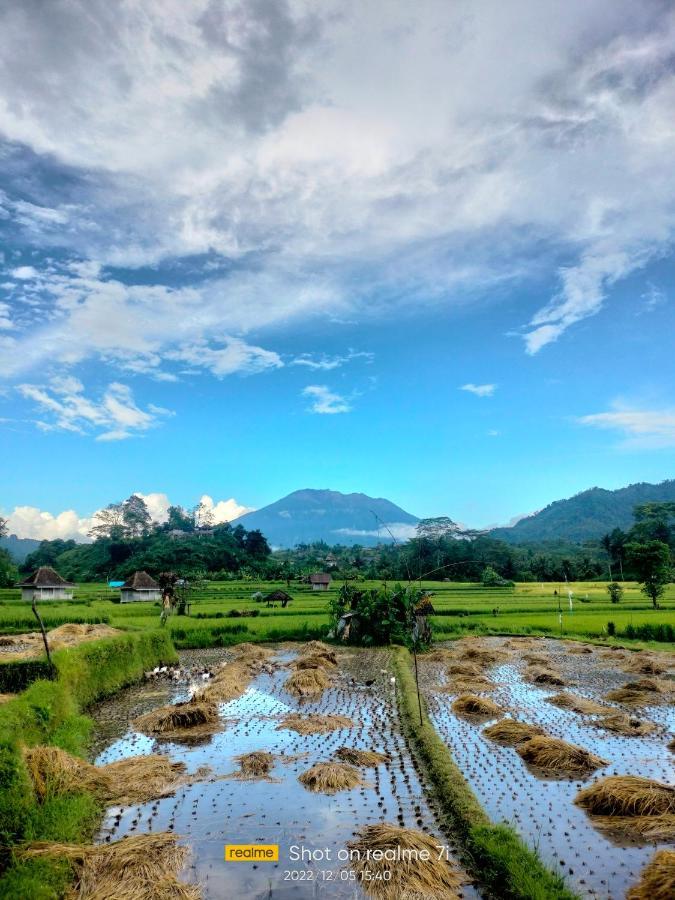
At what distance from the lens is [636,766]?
1064 centimetres

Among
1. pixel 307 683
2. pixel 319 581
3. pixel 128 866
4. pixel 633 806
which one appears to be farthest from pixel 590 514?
pixel 128 866

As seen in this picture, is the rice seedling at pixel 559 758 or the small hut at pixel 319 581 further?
the small hut at pixel 319 581

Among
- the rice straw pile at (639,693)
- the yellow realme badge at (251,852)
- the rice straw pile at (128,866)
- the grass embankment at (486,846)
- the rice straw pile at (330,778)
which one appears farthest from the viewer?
the rice straw pile at (639,693)

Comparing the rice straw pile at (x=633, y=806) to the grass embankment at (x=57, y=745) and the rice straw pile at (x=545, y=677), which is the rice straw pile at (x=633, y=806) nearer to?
the grass embankment at (x=57, y=745)

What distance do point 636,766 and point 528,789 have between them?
241cm

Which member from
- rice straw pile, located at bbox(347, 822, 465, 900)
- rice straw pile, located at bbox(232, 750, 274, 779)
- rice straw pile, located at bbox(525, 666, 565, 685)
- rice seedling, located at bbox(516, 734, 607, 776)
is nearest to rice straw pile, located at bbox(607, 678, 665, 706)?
rice straw pile, located at bbox(525, 666, 565, 685)

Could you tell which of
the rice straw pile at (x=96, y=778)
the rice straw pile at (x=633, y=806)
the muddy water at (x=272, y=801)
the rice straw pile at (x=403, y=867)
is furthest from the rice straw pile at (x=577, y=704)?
the rice straw pile at (x=96, y=778)

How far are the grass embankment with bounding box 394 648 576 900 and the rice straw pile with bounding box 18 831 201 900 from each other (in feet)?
10.9

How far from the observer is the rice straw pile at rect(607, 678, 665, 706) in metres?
15.7

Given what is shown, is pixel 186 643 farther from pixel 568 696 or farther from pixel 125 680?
pixel 568 696

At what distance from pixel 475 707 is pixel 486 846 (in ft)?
26.5

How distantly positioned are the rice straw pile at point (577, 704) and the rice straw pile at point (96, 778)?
9756 millimetres

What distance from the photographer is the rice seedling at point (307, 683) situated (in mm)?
17202

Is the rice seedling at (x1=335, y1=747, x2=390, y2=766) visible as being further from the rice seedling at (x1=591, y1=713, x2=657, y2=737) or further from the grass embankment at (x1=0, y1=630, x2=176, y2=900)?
the rice seedling at (x1=591, y1=713, x2=657, y2=737)
